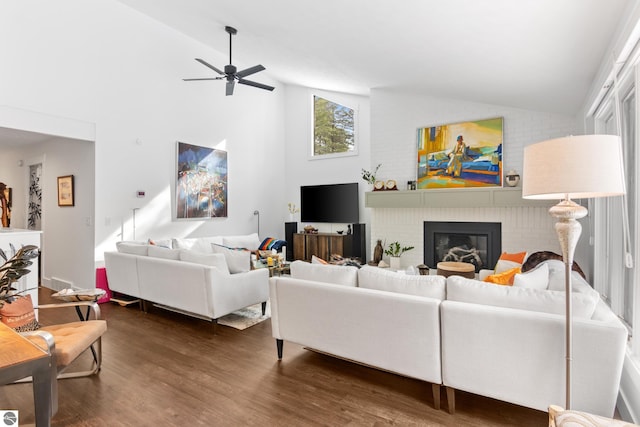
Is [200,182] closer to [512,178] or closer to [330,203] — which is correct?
[330,203]

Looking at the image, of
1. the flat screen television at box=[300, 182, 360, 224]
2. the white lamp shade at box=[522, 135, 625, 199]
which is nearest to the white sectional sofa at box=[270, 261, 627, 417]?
the white lamp shade at box=[522, 135, 625, 199]

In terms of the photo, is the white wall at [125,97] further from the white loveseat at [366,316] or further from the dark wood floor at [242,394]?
the white loveseat at [366,316]

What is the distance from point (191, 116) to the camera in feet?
20.2

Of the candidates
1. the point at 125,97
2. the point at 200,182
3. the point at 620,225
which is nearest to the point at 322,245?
the point at 200,182

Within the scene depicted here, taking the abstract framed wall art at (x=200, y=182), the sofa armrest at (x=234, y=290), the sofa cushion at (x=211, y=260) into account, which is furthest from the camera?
the abstract framed wall art at (x=200, y=182)

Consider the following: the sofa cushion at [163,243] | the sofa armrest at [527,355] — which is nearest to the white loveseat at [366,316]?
the sofa armrest at [527,355]

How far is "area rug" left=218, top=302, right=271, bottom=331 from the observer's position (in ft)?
11.9

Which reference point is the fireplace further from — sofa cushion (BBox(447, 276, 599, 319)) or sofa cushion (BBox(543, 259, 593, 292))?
sofa cushion (BBox(447, 276, 599, 319))

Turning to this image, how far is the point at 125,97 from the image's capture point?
17.0 feet

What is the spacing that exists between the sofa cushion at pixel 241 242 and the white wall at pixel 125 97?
0.64m

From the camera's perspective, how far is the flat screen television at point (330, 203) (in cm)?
701

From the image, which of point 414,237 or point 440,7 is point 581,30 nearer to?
point 440,7

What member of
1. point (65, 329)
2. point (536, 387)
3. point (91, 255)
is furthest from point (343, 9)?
point (91, 255)

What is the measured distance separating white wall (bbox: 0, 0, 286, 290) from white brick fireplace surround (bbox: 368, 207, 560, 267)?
313 centimetres
